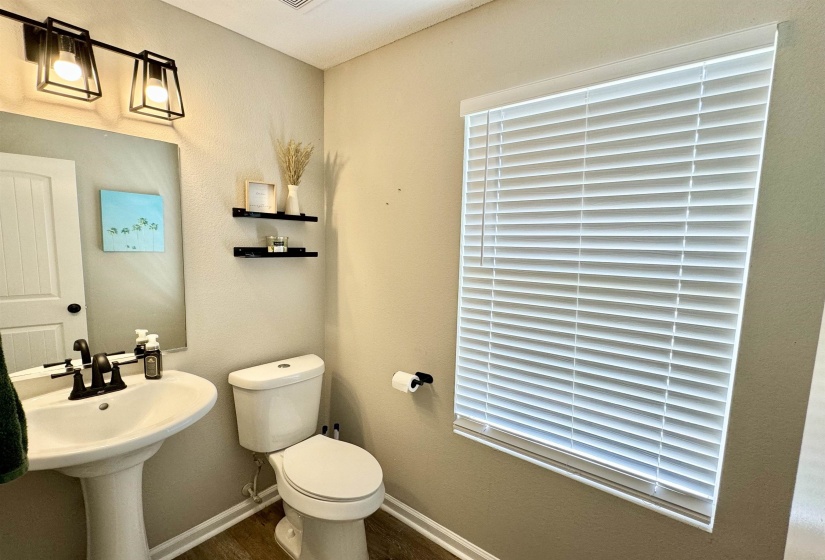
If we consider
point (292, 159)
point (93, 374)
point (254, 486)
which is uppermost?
point (292, 159)

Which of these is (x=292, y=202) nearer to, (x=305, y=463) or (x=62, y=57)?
(x=62, y=57)

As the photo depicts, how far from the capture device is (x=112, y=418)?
1387mm

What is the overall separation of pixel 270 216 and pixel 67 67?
2.78ft

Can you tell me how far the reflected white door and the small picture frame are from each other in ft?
2.09

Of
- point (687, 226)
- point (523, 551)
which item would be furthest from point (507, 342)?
point (523, 551)

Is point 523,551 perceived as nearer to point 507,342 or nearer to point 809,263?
point 507,342

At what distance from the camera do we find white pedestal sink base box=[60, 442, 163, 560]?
128 cm

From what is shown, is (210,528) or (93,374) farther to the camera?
(210,528)

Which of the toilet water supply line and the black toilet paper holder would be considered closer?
the black toilet paper holder

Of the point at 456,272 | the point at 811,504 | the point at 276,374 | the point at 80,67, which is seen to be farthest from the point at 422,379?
the point at 80,67

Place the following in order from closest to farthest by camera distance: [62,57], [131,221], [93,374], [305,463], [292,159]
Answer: [62,57]
[93,374]
[131,221]
[305,463]
[292,159]

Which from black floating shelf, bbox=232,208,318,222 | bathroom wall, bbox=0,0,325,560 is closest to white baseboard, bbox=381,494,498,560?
bathroom wall, bbox=0,0,325,560

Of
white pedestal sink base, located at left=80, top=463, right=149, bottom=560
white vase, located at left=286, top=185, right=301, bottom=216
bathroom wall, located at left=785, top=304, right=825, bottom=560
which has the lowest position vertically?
white pedestal sink base, located at left=80, top=463, right=149, bottom=560

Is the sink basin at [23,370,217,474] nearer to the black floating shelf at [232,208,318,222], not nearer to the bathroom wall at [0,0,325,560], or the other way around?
the bathroom wall at [0,0,325,560]
